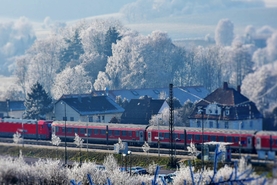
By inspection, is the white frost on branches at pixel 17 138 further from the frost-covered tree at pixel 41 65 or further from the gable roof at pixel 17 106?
the frost-covered tree at pixel 41 65

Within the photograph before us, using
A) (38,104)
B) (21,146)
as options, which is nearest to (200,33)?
(21,146)

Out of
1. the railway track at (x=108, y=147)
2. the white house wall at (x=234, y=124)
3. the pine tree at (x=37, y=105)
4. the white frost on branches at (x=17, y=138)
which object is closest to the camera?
the white house wall at (x=234, y=124)

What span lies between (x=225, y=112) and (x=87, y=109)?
13.0 meters

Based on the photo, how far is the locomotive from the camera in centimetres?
2669

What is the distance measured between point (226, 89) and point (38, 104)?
14866 mm

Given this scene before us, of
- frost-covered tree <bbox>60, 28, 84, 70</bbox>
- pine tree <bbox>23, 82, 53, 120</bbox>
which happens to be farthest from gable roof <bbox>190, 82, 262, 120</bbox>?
frost-covered tree <bbox>60, 28, 84, 70</bbox>

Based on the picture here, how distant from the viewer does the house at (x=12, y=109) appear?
49.3 m

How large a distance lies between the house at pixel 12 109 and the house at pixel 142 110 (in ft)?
32.6

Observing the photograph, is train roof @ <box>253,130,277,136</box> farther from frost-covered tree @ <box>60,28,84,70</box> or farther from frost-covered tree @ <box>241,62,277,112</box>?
frost-covered tree @ <box>60,28,84,70</box>

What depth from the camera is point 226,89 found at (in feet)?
121

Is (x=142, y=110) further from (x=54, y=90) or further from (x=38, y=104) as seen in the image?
(x=54, y=90)

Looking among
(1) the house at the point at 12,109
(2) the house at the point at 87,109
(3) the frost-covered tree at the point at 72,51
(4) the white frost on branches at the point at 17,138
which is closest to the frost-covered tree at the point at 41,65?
(3) the frost-covered tree at the point at 72,51

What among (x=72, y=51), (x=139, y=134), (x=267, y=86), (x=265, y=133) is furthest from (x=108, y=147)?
(x=72, y=51)

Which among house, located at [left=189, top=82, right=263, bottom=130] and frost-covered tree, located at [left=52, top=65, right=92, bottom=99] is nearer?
house, located at [left=189, top=82, right=263, bottom=130]
